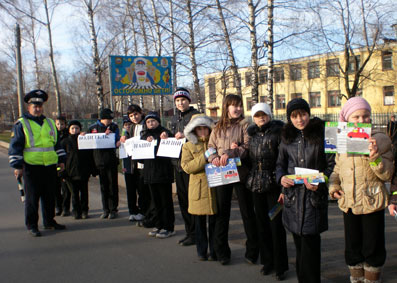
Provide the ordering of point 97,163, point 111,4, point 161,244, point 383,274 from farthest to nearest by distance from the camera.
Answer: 1. point 111,4
2. point 97,163
3. point 161,244
4. point 383,274

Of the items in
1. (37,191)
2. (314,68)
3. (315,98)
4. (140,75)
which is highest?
(314,68)

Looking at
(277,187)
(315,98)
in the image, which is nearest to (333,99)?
(315,98)

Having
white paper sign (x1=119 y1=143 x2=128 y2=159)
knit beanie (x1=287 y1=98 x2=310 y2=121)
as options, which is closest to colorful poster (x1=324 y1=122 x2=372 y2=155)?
knit beanie (x1=287 y1=98 x2=310 y2=121)

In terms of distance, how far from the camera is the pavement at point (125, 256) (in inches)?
156

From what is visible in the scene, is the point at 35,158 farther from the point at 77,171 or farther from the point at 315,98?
the point at 315,98

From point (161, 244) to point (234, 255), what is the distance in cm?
114

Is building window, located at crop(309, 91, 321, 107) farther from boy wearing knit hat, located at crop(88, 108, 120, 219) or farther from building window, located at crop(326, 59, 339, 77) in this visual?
boy wearing knit hat, located at crop(88, 108, 120, 219)

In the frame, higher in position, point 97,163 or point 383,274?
point 97,163

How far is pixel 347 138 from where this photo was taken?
10.1ft

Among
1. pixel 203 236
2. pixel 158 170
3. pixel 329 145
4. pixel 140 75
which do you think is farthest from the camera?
pixel 140 75

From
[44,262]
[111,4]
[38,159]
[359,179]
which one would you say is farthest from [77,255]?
[111,4]

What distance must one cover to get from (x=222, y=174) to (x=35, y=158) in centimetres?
331

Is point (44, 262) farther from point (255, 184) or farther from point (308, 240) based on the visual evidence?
point (308, 240)

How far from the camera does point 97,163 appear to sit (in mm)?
6426
